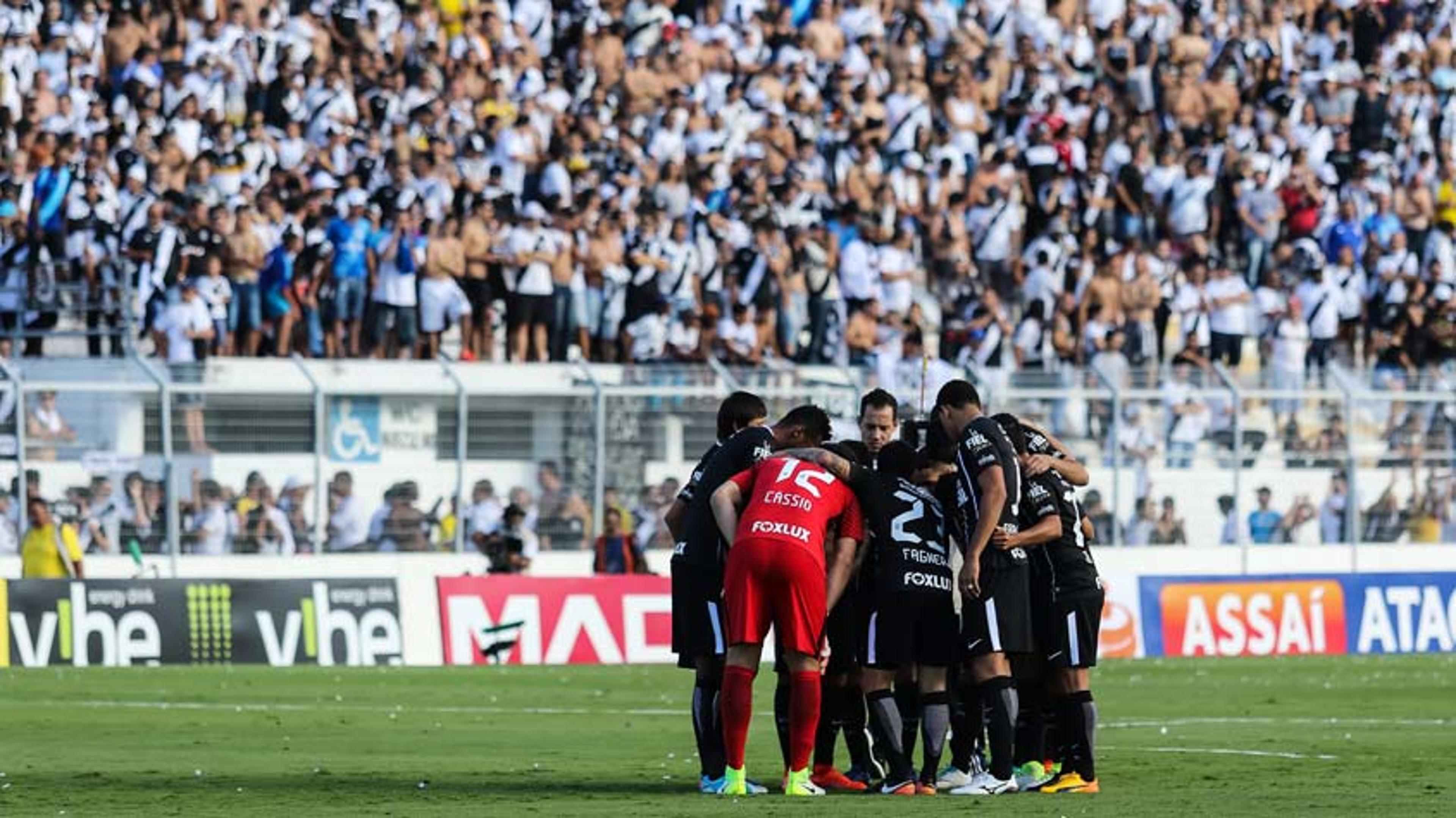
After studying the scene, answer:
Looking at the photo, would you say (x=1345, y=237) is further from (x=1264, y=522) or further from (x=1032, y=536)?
(x=1032, y=536)

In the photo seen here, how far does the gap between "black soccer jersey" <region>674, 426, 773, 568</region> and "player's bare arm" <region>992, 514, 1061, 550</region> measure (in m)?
1.21

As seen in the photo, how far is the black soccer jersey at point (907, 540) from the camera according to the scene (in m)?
14.2

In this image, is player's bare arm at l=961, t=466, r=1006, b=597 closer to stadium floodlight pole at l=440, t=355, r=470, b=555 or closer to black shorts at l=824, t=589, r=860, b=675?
black shorts at l=824, t=589, r=860, b=675

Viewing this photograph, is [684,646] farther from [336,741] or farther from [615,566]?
[615,566]

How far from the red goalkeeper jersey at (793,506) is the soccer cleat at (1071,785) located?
5.32ft

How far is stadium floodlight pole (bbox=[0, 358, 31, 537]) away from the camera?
87.7 feet

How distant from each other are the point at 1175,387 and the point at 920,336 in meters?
3.10

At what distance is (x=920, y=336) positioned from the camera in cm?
3272

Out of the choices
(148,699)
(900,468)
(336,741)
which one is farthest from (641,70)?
(900,468)

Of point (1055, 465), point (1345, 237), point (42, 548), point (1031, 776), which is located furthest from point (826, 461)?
point (1345, 237)

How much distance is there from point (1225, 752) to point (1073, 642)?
141 inches

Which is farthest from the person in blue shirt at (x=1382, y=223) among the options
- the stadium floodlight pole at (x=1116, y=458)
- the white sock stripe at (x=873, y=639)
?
the white sock stripe at (x=873, y=639)

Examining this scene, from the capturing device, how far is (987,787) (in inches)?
557

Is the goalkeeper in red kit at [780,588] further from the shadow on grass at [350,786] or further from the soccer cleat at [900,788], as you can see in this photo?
the shadow on grass at [350,786]
